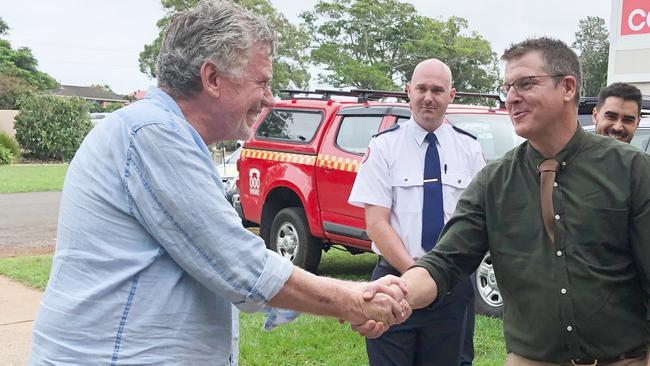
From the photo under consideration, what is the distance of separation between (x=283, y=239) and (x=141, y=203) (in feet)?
21.3

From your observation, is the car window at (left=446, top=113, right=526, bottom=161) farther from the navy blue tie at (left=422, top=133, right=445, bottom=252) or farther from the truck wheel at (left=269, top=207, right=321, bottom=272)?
the navy blue tie at (left=422, top=133, right=445, bottom=252)

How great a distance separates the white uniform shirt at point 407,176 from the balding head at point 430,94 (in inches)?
2.5

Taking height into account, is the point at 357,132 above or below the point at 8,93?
above

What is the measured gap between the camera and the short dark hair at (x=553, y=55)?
2.74m

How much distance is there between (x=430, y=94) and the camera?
13.3ft

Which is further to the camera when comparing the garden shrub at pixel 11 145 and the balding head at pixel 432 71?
the garden shrub at pixel 11 145

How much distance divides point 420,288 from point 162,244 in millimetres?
1297

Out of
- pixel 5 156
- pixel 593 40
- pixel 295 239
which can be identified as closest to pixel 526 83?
pixel 295 239

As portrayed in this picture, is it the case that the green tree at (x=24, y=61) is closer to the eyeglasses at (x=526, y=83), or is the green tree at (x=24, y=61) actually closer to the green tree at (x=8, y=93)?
the green tree at (x=8, y=93)

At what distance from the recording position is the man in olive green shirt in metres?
2.51

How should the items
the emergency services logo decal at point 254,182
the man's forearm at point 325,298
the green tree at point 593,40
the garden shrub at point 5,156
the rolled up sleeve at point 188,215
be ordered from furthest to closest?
the green tree at point 593,40, the garden shrub at point 5,156, the emergency services logo decal at point 254,182, the man's forearm at point 325,298, the rolled up sleeve at point 188,215

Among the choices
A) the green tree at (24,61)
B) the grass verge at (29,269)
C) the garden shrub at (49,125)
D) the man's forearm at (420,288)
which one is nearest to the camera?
the man's forearm at (420,288)

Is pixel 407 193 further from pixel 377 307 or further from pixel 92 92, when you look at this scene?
pixel 92 92

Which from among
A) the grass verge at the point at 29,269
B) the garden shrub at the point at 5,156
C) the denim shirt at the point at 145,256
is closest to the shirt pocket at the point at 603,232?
the denim shirt at the point at 145,256
